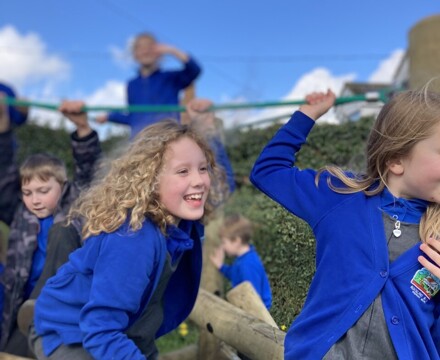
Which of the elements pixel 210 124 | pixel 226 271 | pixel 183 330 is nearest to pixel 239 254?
pixel 226 271

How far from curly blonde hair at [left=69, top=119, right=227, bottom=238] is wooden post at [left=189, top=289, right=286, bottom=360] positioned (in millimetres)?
527

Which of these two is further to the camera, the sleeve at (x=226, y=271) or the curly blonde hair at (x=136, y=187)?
the sleeve at (x=226, y=271)

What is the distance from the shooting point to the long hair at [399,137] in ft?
4.44

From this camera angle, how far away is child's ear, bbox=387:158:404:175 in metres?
1.41

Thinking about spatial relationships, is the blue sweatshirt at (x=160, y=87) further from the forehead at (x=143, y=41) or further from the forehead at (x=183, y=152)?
the forehead at (x=183, y=152)

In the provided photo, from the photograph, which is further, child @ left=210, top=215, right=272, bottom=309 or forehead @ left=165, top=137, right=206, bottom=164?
child @ left=210, top=215, right=272, bottom=309

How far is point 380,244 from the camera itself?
4.41ft

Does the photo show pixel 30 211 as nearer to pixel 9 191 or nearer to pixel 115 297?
pixel 9 191

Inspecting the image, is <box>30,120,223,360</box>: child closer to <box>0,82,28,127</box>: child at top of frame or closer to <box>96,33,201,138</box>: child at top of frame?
<box>96,33,201,138</box>: child at top of frame

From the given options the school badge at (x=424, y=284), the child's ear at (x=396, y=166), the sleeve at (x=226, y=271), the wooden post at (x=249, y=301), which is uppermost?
the child's ear at (x=396, y=166)

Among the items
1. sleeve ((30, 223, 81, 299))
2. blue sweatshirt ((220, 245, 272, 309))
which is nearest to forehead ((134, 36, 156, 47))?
blue sweatshirt ((220, 245, 272, 309))

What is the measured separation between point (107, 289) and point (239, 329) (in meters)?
0.73

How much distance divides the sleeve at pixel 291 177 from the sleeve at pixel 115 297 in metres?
0.42

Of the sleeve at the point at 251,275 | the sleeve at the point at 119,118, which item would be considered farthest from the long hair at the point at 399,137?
the sleeve at the point at 119,118
